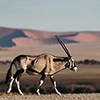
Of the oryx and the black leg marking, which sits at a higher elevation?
the oryx

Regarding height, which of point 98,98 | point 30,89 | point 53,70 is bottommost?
point 30,89

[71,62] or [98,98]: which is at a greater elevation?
[71,62]

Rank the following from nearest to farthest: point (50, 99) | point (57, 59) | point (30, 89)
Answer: point (50, 99) → point (57, 59) → point (30, 89)

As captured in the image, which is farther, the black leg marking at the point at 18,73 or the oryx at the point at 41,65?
the black leg marking at the point at 18,73

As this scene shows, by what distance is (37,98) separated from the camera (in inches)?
588

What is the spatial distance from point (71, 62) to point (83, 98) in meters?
1.96

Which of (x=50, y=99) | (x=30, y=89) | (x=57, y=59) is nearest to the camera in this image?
(x=50, y=99)

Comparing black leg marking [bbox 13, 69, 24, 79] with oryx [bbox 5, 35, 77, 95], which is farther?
black leg marking [bbox 13, 69, 24, 79]

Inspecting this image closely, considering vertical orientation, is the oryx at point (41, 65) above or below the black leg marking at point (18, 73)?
above

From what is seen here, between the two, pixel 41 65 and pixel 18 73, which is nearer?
pixel 41 65

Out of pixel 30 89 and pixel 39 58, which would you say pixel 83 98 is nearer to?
pixel 39 58

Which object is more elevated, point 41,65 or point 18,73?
point 41,65

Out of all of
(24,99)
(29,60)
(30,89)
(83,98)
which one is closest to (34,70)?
(29,60)

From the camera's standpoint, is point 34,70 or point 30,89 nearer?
point 34,70
